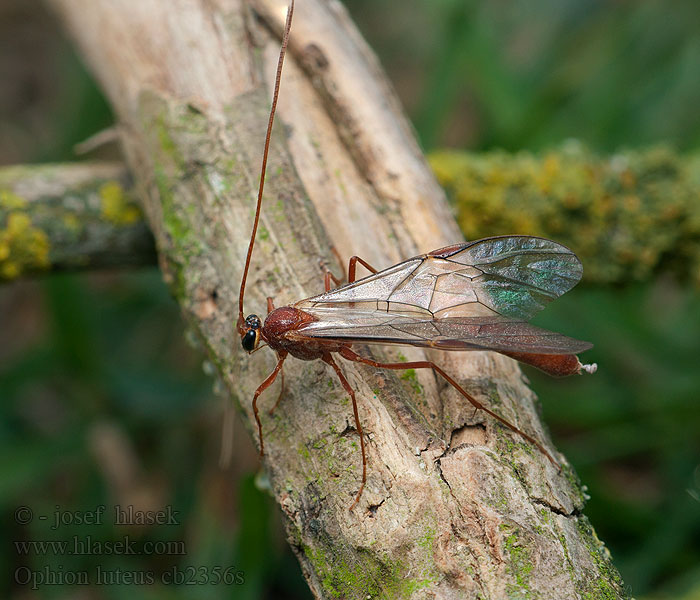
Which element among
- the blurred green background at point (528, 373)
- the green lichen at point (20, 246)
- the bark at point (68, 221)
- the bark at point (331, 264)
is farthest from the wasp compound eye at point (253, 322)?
the green lichen at point (20, 246)

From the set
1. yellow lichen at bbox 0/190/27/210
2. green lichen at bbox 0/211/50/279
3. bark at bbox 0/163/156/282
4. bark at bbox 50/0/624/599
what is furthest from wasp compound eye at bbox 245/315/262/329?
yellow lichen at bbox 0/190/27/210

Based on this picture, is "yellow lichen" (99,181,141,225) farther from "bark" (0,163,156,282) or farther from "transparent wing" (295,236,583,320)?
"transparent wing" (295,236,583,320)

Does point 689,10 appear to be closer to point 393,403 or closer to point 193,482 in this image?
point 393,403

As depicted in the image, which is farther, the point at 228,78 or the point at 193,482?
the point at 193,482

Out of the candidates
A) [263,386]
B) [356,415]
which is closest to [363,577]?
[356,415]

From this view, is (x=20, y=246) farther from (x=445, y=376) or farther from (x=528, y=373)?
(x=528, y=373)

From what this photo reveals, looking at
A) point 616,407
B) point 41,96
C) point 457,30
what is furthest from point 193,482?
point 41,96
